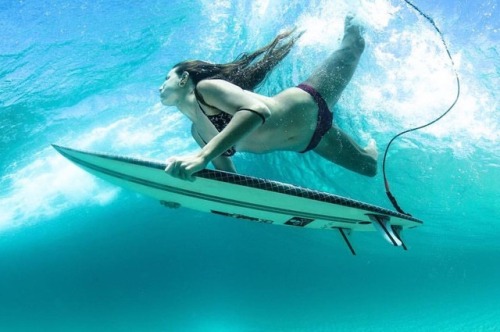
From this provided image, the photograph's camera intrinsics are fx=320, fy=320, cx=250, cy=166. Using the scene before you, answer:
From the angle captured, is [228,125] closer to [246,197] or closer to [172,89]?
[246,197]

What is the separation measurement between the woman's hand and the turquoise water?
5.10 meters

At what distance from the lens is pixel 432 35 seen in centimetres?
683

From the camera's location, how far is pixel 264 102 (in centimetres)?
310

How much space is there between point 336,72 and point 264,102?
115cm

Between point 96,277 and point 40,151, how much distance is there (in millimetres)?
9471

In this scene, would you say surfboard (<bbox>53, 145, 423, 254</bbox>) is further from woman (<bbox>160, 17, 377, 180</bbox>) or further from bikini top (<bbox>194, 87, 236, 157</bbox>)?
bikini top (<bbox>194, 87, 236, 157</bbox>)

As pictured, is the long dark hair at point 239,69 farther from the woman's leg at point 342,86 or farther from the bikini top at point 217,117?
the woman's leg at point 342,86

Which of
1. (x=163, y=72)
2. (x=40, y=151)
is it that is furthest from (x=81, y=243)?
(x=163, y=72)

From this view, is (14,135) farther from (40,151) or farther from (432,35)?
(432,35)

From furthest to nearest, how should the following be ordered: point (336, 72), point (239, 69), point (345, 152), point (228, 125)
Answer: point (345, 152) → point (336, 72) → point (239, 69) → point (228, 125)

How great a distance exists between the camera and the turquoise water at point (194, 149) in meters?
7.18

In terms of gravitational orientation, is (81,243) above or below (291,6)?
above

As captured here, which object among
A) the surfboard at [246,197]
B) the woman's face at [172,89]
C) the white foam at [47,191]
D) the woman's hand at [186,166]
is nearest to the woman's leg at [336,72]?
the surfboard at [246,197]

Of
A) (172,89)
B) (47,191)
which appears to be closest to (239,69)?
(172,89)
